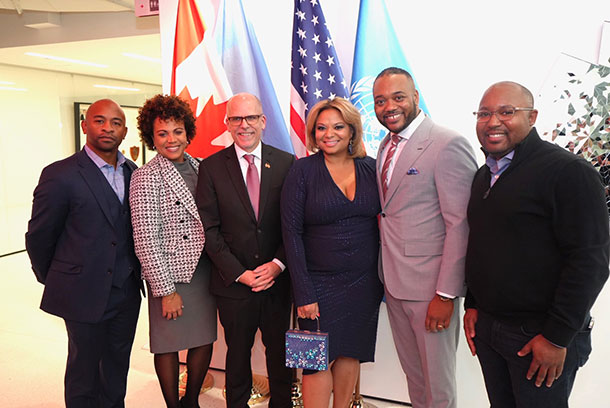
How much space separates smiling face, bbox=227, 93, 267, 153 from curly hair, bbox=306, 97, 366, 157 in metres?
0.31

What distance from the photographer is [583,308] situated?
1.53m

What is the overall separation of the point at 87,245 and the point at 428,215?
1.70 metres

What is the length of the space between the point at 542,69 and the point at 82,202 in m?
2.64

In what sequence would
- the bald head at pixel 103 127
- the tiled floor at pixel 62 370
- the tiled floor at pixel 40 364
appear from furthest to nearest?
1. the tiled floor at pixel 40 364
2. the tiled floor at pixel 62 370
3. the bald head at pixel 103 127

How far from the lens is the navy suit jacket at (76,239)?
2.29 m

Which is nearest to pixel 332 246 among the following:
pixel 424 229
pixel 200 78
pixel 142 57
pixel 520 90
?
pixel 424 229

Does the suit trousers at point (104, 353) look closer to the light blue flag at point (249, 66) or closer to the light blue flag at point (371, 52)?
the light blue flag at point (249, 66)

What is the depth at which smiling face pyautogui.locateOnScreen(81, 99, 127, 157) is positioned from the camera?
7.85ft

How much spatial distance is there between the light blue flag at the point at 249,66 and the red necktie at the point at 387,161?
1.04m

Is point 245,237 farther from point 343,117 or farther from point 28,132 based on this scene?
point 28,132

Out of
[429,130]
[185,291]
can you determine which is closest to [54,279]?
[185,291]

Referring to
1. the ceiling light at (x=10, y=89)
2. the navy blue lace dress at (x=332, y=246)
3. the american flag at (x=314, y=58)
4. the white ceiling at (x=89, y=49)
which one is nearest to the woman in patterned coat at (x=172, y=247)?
the navy blue lace dress at (x=332, y=246)

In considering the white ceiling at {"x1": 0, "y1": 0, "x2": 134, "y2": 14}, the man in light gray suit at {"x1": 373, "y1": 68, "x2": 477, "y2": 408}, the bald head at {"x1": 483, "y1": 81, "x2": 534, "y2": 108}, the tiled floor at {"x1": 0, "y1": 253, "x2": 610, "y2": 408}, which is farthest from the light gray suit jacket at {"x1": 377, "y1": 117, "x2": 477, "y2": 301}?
the white ceiling at {"x1": 0, "y1": 0, "x2": 134, "y2": 14}

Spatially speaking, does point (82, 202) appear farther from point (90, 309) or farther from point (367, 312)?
point (367, 312)
